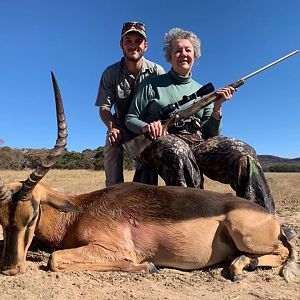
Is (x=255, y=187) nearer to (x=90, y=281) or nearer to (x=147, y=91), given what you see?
A: (x=147, y=91)

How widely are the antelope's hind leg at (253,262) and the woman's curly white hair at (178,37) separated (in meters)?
3.72

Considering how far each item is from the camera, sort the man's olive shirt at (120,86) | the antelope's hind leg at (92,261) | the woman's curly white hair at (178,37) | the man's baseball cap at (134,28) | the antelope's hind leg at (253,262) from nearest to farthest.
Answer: the antelope's hind leg at (92,261) < the antelope's hind leg at (253,262) < the woman's curly white hair at (178,37) < the man's baseball cap at (134,28) < the man's olive shirt at (120,86)

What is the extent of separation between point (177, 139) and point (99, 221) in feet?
6.37

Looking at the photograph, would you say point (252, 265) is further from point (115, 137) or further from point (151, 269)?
point (115, 137)

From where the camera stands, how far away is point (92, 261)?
16.6 ft

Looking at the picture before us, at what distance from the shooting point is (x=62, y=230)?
5.54m

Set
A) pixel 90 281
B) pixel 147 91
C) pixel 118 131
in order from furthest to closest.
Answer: pixel 118 131
pixel 147 91
pixel 90 281

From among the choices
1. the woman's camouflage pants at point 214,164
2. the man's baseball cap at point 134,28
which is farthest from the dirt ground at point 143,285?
the man's baseball cap at point 134,28

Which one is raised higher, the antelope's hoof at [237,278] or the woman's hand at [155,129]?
the woman's hand at [155,129]

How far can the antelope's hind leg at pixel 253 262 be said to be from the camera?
16.5 feet

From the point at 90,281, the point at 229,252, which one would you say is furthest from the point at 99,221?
the point at 229,252

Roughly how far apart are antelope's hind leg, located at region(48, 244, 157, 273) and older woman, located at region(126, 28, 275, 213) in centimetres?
174

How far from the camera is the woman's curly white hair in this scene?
7.64 meters

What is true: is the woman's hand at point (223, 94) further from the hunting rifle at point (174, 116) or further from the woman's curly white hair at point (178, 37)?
the woman's curly white hair at point (178, 37)
